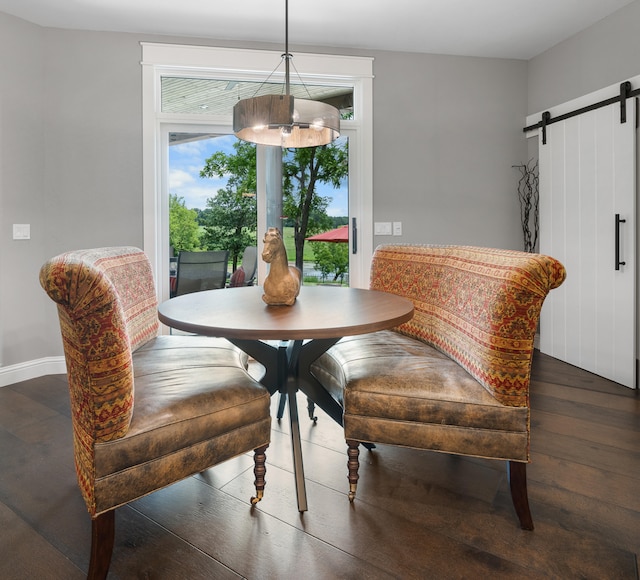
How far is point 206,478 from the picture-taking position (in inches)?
73.6

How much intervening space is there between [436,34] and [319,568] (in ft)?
12.2

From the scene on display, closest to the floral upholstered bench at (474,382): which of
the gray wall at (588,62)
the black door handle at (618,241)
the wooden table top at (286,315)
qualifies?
the wooden table top at (286,315)

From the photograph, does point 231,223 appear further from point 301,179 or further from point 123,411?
point 123,411

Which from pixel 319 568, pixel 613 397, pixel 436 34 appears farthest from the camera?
pixel 436 34

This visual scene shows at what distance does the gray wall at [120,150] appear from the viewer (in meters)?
3.16

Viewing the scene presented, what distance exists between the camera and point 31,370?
3.25 meters

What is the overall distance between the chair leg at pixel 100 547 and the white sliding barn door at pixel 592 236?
128 inches

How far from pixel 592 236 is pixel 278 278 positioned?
2.71 m

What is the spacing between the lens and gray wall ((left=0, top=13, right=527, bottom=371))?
3162 millimetres

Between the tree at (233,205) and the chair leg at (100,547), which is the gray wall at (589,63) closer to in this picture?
the tree at (233,205)

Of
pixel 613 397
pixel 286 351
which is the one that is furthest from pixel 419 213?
pixel 286 351

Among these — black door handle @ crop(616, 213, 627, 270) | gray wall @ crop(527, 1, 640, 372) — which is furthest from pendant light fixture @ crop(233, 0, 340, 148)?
gray wall @ crop(527, 1, 640, 372)

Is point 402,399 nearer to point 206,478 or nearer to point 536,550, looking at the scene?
point 536,550

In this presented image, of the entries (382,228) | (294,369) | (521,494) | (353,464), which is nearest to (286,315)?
(294,369)
